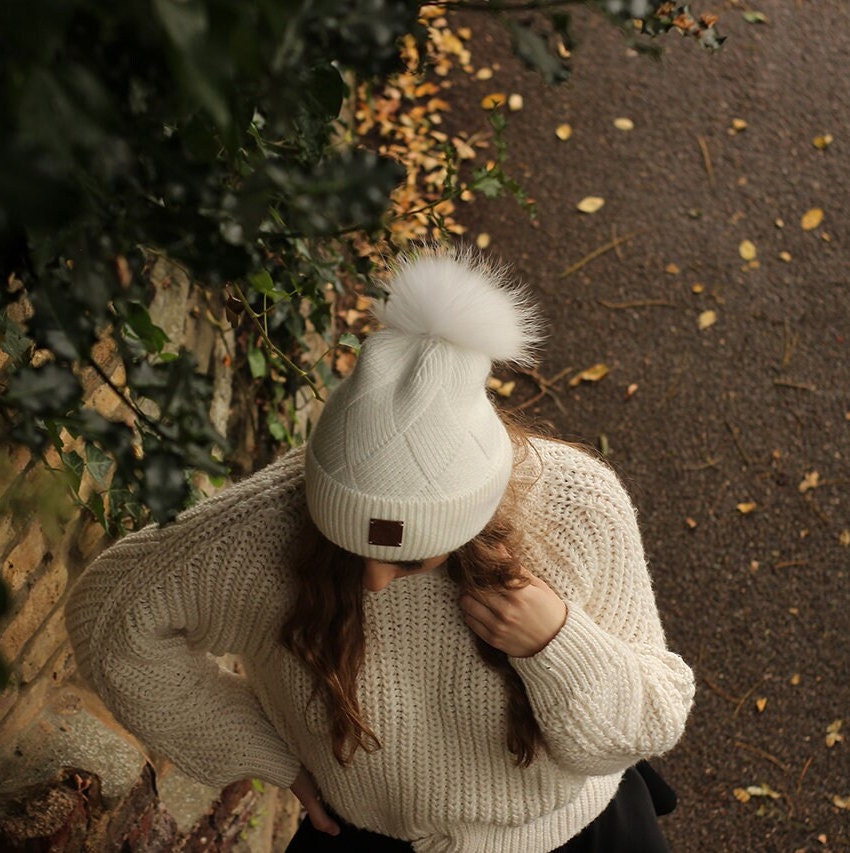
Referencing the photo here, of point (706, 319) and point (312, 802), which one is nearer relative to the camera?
point (312, 802)

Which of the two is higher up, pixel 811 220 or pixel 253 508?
pixel 253 508

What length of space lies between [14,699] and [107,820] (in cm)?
33

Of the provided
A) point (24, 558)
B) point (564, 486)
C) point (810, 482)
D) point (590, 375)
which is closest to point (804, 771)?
point (810, 482)

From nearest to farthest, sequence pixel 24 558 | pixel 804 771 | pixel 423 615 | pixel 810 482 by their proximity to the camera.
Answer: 1. pixel 423 615
2. pixel 24 558
3. pixel 804 771
4. pixel 810 482

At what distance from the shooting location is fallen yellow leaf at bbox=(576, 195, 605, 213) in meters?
4.55

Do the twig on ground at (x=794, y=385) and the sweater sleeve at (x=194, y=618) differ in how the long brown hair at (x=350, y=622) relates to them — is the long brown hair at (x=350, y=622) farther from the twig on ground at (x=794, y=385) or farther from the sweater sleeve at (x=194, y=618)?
the twig on ground at (x=794, y=385)

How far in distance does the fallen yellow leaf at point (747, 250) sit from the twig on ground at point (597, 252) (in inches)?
17.6

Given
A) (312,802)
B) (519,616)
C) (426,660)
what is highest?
(519,616)

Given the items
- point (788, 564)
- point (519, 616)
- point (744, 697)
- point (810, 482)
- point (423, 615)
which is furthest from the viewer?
point (810, 482)

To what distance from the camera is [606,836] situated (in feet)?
7.31

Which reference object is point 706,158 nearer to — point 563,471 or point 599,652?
point 563,471

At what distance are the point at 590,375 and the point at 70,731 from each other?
8.25ft

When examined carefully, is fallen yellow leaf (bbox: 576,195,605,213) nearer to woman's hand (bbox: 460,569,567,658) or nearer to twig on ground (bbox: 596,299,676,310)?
twig on ground (bbox: 596,299,676,310)

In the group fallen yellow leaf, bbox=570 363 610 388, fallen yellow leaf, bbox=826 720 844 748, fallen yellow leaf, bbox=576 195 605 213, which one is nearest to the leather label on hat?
fallen yellow leaf, bbox=826 720 844 748
